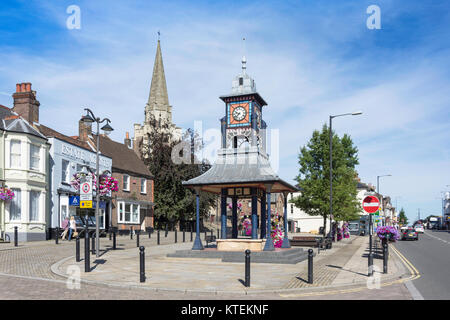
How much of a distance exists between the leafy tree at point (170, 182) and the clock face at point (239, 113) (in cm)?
2539

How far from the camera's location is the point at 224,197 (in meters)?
21.9

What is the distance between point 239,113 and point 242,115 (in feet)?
0.66

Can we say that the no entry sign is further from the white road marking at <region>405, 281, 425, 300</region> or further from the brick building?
the brick building

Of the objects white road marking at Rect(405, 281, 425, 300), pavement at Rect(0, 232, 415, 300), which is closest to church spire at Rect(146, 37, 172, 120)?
pavement at Rect(0, 232, 415, 300)

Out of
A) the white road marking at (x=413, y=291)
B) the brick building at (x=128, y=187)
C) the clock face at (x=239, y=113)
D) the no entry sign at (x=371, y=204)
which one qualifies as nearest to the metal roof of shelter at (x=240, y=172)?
the clock face at (x=239, y=113)

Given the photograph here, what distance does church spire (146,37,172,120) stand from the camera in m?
93.1

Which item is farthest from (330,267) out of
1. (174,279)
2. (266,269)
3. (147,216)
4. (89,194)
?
(147,216)

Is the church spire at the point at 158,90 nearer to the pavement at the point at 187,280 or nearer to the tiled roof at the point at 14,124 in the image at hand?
the tiled roof at the point at 14,124

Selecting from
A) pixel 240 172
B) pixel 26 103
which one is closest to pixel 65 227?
pixel 26 103

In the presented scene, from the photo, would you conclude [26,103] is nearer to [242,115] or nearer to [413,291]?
[242,115]

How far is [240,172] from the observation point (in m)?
21.0

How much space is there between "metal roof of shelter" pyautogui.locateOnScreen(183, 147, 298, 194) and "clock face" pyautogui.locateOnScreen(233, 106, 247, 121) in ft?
5.20

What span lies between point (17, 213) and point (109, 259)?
1172 centimetres
